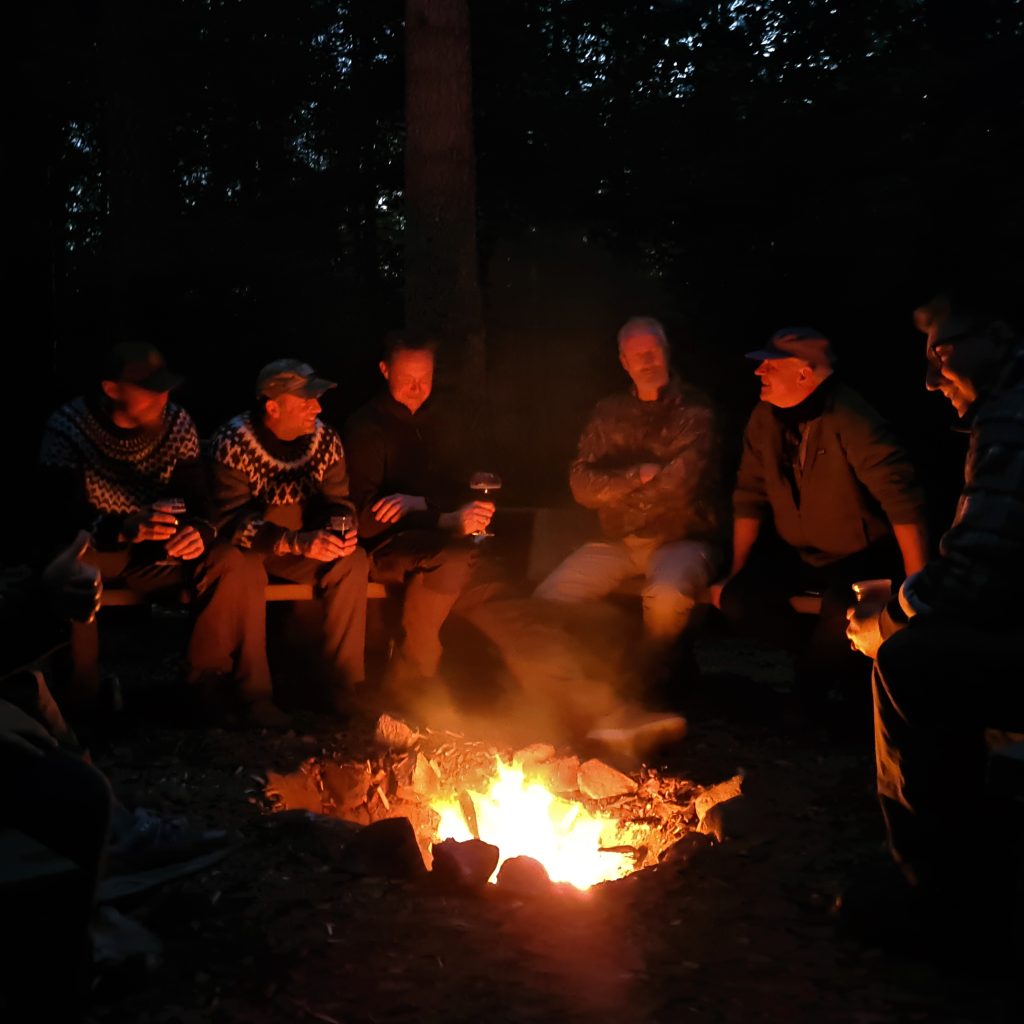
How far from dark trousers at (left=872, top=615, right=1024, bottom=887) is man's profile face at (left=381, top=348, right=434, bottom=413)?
3.63 m

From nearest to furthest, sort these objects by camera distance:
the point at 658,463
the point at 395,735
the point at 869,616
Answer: the point at 869,616, the point at 395,735, the point at 658,463

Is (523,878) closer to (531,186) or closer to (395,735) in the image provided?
(395,735)

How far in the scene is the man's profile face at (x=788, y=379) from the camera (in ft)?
18.6

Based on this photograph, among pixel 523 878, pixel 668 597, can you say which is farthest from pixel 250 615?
pixel 523 878

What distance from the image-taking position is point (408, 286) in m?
7.84

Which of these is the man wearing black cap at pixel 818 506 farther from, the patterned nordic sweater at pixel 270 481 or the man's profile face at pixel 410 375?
the patterned nordic sweater at pixel 270 481

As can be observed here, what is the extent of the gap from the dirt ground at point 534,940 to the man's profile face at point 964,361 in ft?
5.02

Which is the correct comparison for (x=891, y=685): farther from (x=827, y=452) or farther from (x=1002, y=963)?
(x=827, y=452)

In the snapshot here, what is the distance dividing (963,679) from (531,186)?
9.48 m

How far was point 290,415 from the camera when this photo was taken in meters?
6.00

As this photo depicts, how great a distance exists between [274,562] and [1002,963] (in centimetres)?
379

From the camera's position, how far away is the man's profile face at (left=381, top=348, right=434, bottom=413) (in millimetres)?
6473

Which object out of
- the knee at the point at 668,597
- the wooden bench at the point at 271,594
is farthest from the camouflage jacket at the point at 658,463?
the wooden bench at the point at 271,594

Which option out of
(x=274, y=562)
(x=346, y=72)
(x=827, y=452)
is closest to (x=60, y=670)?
(x=274, y=562)
